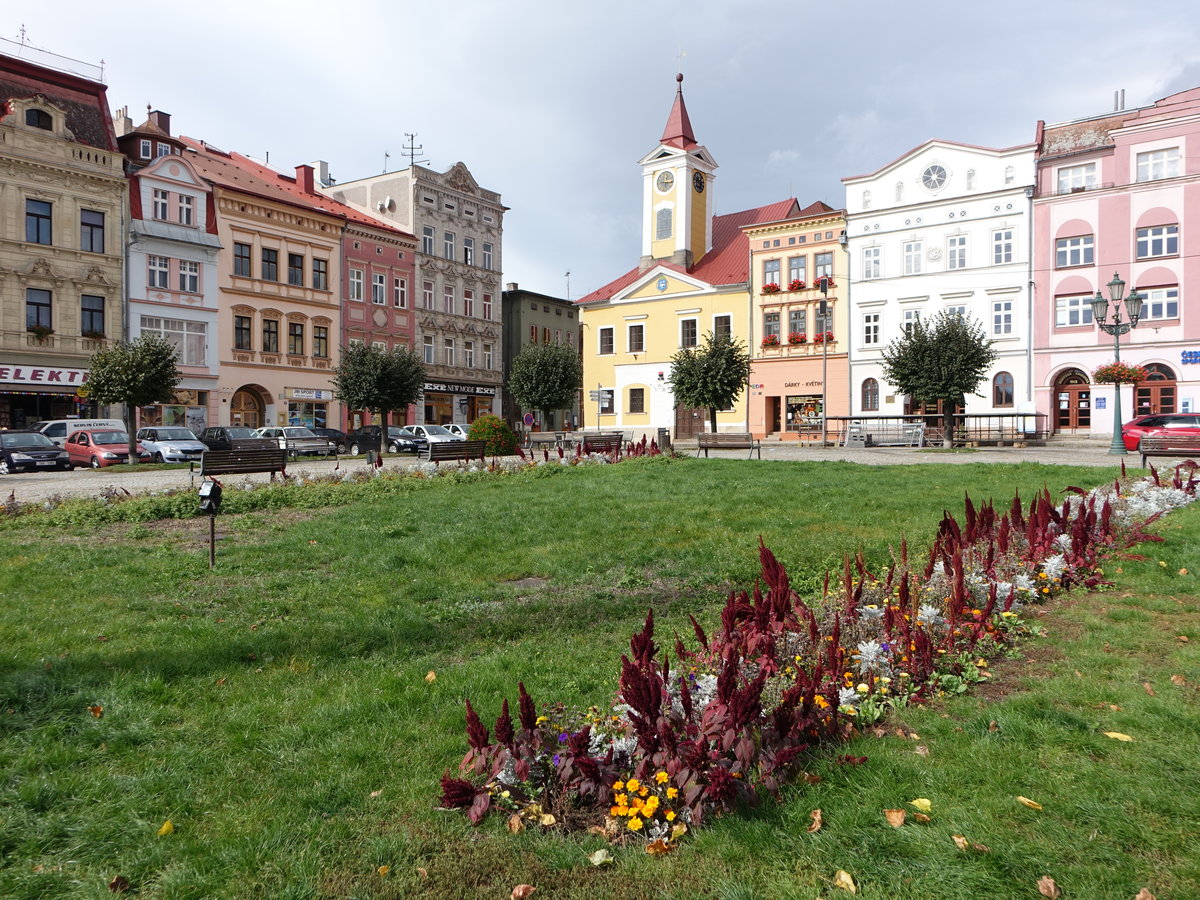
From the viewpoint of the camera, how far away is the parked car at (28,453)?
25.0m

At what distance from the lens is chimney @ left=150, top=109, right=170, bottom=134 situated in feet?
142

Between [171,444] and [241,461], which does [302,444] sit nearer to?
[171,444]

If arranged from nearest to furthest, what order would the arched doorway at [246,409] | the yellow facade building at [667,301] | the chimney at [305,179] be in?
the arched doorway at [246,409], the yellow facade building at [667,301], the chimney at [305,179]

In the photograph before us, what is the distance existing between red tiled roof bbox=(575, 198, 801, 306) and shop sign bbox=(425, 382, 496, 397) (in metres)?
9.07

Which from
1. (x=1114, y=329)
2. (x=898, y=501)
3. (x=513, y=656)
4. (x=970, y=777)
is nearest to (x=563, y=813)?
(x=970, y=777)

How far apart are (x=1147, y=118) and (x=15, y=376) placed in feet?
171

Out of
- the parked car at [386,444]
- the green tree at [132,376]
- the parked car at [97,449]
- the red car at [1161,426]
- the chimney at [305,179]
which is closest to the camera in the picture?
the red car at [1161,426]

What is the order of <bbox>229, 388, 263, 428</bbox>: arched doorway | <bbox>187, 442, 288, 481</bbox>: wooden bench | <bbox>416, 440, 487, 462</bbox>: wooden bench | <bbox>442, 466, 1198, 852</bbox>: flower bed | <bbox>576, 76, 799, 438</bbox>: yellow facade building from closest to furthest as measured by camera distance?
1. <bbox>442, 466, 1198, 852</bbox>: flower bed
2. <bbox>187, 442, 288, 481</bbox>: wooden bench
3. <bbox>416, 440, 487, 462</bbox>: wooden bench
4. <bbox>229, 388, 263, 428</bbox>: arched doorway
5. <bbox>576, 76, 799, 438</bbox>: yellow facade building

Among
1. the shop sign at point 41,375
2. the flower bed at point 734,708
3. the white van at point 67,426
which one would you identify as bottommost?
the flower bed at point 734,708

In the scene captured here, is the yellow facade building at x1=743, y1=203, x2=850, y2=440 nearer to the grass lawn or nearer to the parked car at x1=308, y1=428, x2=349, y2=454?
the parked car at x1=308, y1=428, x2=349, y2=454

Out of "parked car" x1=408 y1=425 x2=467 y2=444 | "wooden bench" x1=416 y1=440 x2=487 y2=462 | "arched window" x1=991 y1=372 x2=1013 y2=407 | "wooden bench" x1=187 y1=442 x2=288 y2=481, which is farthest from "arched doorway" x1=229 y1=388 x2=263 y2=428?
"arched window" x1=991 y1=372 x2=1013 y2=407

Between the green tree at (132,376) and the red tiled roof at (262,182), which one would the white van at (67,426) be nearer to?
the green tree at (132,376)

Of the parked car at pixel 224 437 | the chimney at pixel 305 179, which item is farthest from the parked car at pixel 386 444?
the chimney at pixel 305 179

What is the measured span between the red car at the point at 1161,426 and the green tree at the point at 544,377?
93.9 ft
